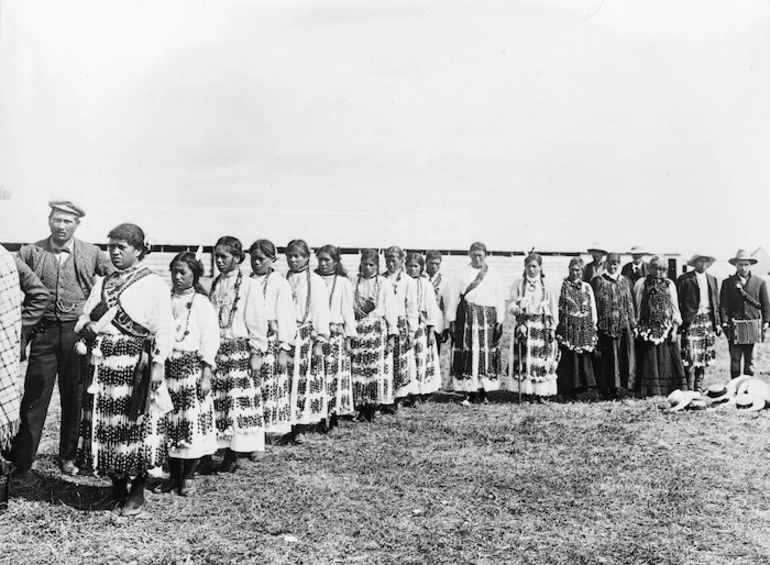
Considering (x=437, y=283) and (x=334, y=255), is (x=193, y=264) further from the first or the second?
(x=437, y=283)

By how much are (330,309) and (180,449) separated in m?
2.54

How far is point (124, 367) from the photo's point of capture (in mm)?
4801

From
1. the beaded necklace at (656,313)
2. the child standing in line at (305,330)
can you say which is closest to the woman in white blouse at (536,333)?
the beaded necklace at (656,313)

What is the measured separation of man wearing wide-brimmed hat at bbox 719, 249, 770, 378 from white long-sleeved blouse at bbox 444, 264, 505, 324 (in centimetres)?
358

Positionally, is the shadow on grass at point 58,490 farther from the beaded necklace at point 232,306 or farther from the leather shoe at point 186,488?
the beaded necklace at point 232,306

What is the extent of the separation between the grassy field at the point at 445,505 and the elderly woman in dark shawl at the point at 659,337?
1.97 m

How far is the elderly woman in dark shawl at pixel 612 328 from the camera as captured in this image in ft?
32.4

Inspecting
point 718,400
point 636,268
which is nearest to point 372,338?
point 718,400

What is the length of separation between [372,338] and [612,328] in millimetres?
3403

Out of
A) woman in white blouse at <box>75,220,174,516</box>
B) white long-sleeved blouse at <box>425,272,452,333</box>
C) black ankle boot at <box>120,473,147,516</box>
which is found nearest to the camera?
woman in white blouse at <box>75,220,174,516</box>

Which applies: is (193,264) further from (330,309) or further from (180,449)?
(330,309)

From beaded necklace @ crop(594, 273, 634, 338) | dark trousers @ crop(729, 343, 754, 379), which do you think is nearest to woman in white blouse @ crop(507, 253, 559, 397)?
beaded necklace @ crop(594, 273, 634, 338)

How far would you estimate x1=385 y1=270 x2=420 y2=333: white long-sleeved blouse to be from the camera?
30.3 feet

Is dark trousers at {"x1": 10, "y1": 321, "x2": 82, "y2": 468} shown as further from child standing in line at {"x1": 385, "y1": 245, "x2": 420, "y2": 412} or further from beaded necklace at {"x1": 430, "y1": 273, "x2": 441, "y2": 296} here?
beaded necklace at {"x1": 430, "y1": 273, "x2": 441, "y2": 296}
